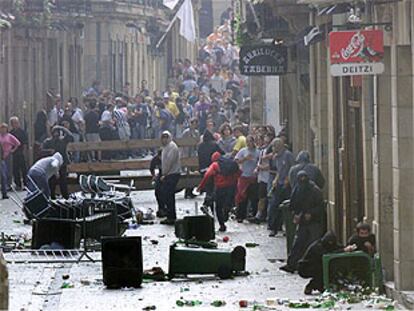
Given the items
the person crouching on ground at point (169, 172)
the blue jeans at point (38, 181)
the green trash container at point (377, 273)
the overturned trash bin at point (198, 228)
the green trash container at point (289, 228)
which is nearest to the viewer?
the green trash container at point (377, 273)

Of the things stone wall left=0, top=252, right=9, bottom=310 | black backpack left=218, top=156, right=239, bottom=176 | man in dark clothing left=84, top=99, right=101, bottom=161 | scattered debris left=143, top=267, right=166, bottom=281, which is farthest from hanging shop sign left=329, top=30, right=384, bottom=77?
man in dark clothing left=84, top=99, right=101, bottom=161

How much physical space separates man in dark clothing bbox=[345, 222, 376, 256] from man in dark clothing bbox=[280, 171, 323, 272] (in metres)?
3.09

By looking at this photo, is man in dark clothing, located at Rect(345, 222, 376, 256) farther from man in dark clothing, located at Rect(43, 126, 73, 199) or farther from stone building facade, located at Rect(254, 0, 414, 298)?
man in dark clothing, located at Rect(43, 126, 73, 199)

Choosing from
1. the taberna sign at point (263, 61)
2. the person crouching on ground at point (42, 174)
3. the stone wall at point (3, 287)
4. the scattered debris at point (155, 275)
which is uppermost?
the taberna sign at point (263, 61)

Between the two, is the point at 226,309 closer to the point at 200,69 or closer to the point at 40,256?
the point at 40,256

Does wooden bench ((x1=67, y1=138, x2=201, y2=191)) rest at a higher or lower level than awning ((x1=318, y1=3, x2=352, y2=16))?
lower

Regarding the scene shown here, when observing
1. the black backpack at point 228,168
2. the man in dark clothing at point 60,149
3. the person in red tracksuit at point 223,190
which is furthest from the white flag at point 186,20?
the black backpack at point 228,168

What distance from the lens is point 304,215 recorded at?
25.4 metres

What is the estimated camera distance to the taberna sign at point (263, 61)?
117 feet

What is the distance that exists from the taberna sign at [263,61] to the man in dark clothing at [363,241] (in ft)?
44.5

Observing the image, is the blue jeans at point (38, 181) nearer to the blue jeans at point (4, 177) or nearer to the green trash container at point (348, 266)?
the blue jeans at point (4, 177)

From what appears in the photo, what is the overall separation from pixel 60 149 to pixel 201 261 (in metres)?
15.1

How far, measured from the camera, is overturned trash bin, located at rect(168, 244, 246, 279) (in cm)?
2430

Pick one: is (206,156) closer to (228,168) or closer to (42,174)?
(228,168)
